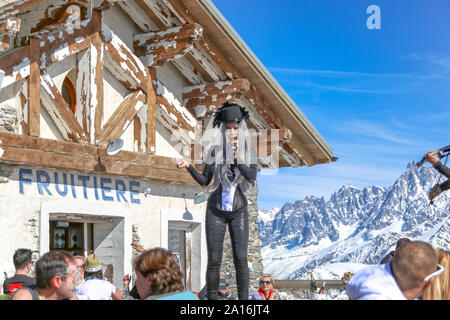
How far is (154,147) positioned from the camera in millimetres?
10398

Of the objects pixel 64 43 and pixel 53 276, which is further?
pixel 64 43

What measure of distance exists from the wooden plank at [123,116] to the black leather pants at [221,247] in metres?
3.91

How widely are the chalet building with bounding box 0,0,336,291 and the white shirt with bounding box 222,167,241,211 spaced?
81.2 inches

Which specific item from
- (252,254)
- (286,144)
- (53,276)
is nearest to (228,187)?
(53,276)

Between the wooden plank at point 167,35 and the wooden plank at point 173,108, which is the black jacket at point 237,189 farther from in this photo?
the wooden plank at point 173,108

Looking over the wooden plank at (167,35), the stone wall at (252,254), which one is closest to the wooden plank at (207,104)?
the wooden plank at (167,35)

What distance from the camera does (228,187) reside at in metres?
6.15

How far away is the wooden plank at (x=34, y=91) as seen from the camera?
28.5 feet

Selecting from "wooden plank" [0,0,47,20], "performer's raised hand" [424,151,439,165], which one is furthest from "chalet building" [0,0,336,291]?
"performer's raised hand" [424,151,439,165]

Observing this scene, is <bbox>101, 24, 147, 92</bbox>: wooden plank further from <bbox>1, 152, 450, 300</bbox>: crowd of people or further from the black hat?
<bbox>1, 152, 450, 300</bbox>: crowd of people

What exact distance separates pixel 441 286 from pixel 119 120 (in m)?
6.91

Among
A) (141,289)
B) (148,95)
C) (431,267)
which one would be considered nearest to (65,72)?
(148,95)

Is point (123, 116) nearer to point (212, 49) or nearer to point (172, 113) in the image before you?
point (172, 113)
